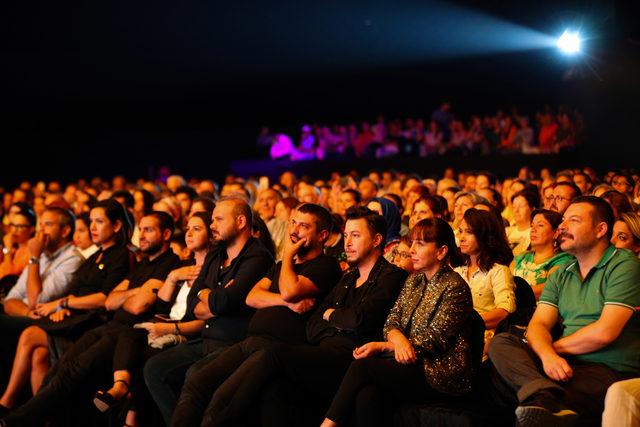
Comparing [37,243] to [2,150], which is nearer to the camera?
[37,243]

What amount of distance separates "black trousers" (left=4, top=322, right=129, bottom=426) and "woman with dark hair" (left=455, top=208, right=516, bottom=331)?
A: 2.11 metres

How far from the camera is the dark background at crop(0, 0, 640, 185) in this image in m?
13.8

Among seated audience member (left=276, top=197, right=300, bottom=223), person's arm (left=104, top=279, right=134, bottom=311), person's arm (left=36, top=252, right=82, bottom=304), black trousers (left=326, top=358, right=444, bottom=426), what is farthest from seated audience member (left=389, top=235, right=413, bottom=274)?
person's arm (left=36, top=252, right=82, bottom=304)

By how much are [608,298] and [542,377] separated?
409mm

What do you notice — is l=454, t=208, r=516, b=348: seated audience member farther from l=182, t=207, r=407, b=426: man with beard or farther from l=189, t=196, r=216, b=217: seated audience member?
l=189, t=196, r=216, b=217: seated audience member

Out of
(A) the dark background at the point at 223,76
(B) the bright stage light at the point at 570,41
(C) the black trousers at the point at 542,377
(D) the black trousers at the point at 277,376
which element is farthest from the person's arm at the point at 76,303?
(A) the dark background at the point at 223,76

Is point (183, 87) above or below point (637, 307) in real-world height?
above

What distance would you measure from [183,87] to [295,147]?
2.69 m

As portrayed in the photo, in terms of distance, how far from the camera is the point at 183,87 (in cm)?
1745

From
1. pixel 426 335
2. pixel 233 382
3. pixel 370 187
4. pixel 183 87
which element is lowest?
pixel 233 382

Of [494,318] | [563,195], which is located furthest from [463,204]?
[494,318]

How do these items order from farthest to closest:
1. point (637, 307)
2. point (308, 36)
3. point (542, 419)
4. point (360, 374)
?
point (308, 36)
point (360, 374)
point (637, 307)
point (542, 419)

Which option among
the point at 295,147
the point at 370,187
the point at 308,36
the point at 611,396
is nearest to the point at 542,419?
the point at 611,396

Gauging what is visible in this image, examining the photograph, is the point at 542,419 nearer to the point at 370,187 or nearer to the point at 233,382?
the point at 233,382
